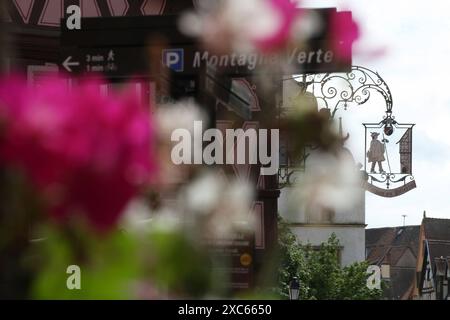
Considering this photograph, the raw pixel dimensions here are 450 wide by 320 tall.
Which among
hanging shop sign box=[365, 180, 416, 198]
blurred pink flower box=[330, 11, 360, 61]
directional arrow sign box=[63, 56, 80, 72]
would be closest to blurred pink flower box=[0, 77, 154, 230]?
blurred pink flower box=[330, 11, 360, 61]

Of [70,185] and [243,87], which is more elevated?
[243,87]

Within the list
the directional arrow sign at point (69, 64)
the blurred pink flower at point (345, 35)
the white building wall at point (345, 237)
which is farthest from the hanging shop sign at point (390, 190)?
the white building wall at point (345, 237)

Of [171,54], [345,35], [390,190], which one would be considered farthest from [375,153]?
[345,35]

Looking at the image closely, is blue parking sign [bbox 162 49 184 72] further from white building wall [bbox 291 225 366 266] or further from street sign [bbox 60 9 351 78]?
white building wall [bbox 291 225 366 266]

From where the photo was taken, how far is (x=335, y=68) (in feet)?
5.56

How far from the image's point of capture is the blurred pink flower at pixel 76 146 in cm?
83

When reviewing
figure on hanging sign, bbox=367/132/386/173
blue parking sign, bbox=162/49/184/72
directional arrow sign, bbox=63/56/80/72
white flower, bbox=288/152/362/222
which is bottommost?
white flower, bbox=288/152/362/222

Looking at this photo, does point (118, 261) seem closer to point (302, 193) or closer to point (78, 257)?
point (78, 257)

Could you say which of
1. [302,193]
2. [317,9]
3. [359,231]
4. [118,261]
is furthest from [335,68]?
[359,231]

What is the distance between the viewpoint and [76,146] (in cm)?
82

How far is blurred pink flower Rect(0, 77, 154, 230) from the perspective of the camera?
0.83 m

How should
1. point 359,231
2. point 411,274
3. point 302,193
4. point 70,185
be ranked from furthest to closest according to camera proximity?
1. point 411,274
2. point 359,231
3. point 302,193
4. point 70,185
